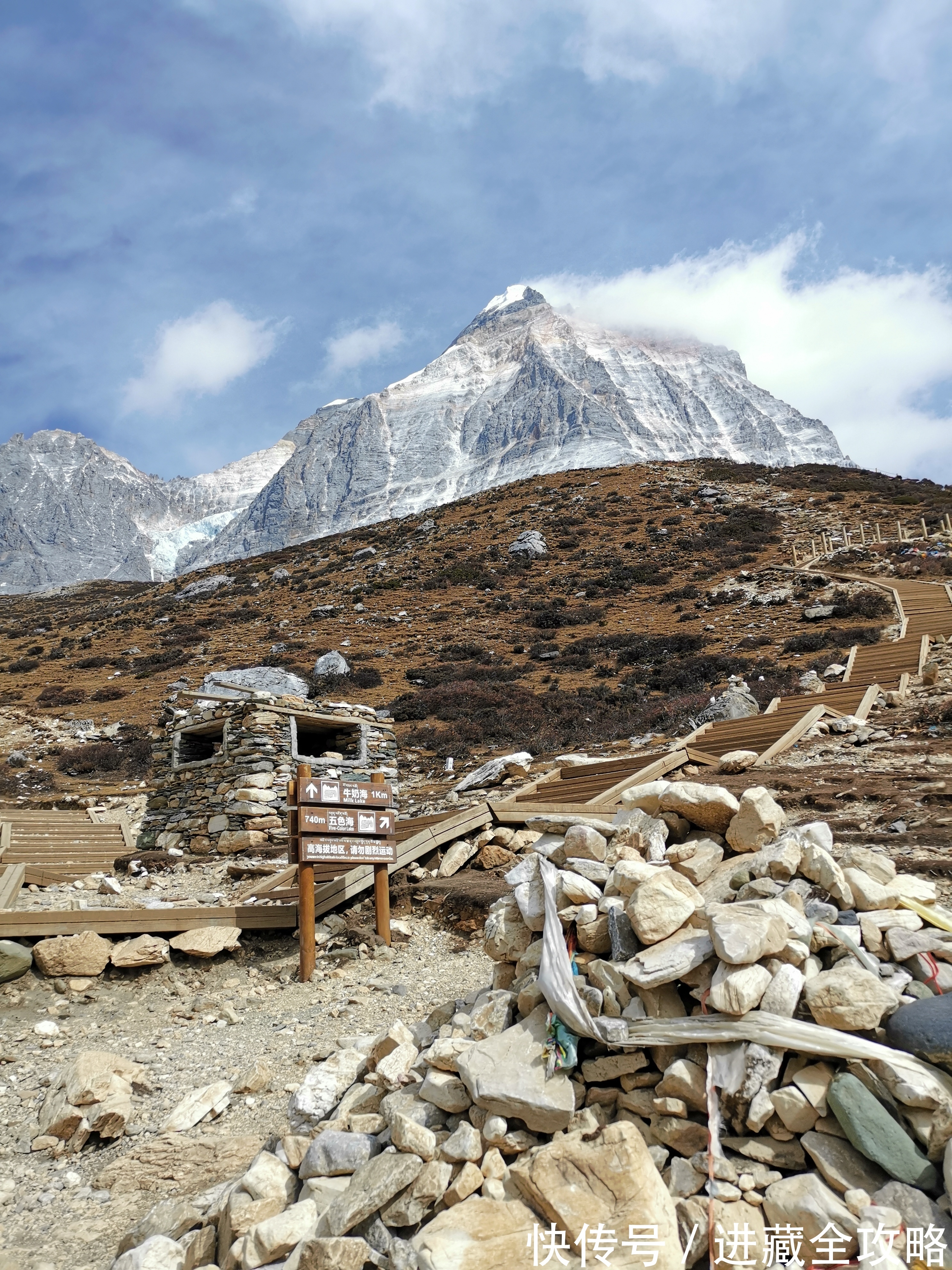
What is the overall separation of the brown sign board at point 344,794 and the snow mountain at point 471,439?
94.0 meters

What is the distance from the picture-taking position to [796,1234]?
9.38ft

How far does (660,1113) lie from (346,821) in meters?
4.80

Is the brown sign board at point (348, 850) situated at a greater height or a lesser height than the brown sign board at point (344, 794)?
lesser

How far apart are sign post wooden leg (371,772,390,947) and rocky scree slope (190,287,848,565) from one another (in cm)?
9920

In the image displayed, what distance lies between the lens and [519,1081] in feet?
11.5

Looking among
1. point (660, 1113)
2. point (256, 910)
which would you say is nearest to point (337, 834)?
point (256, 910)

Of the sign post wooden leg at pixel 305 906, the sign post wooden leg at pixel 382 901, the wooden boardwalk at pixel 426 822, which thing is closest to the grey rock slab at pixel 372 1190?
the sign post wooden leg at pixel 305 906

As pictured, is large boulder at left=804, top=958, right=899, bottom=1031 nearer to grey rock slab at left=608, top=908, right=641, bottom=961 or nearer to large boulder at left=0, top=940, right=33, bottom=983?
grey rock slab at left=608, top=908, right=641, bottom=961

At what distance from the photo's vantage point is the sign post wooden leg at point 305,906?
707 cm

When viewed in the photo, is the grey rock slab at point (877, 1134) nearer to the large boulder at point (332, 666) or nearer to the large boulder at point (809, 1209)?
the large boulder at point (809, 1209)

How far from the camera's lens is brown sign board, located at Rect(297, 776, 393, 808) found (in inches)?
297

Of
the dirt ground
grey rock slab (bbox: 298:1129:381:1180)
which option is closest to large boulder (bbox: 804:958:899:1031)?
grey rock slab (bbox: 298:1129:381:1180)

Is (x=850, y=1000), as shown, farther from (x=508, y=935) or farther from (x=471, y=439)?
(x=471, y=439)

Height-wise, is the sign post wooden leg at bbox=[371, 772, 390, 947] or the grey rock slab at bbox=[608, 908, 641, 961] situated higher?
the grey rock slab at bbox=[608, 908, 641, 961]
